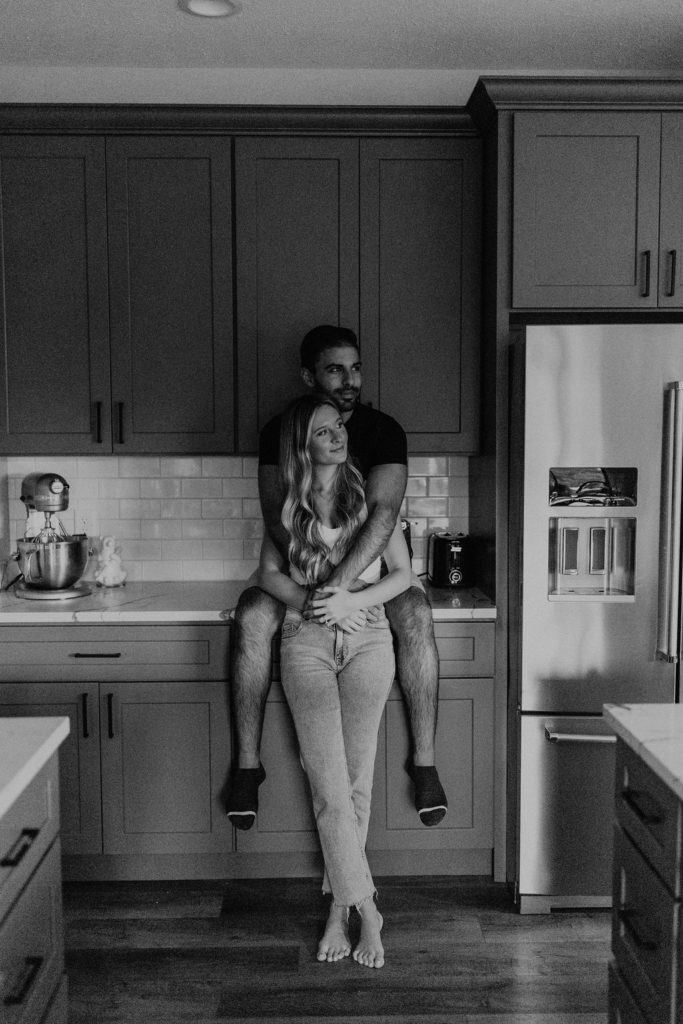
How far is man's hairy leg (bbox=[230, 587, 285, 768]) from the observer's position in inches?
110

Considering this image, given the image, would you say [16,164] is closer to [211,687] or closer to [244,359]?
[244,359]

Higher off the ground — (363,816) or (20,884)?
(20,884)

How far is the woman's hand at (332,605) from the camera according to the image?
2.68 metres

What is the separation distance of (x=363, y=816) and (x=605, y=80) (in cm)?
243

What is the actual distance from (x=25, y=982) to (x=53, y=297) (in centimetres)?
230

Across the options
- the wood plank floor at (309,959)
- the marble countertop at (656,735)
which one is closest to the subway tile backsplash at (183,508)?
the wood plank floor at (309,959)

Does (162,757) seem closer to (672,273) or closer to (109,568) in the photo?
(109,568)

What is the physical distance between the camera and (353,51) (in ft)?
10.5

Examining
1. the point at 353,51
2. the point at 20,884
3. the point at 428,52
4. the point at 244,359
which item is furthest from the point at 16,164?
the point at 20,884

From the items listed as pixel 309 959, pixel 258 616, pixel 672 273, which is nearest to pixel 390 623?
pixel 258 616

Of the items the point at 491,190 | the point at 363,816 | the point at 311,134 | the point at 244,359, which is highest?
the point at 311,134

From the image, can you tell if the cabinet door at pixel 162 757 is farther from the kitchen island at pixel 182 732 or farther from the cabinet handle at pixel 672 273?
the cabinet handle at pixel 672 273

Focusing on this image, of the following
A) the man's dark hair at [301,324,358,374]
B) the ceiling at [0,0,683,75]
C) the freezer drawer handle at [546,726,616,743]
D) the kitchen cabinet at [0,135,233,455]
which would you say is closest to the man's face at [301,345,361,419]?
the man's dark hair at [301,324,358,374]

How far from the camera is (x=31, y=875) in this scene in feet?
5.11
